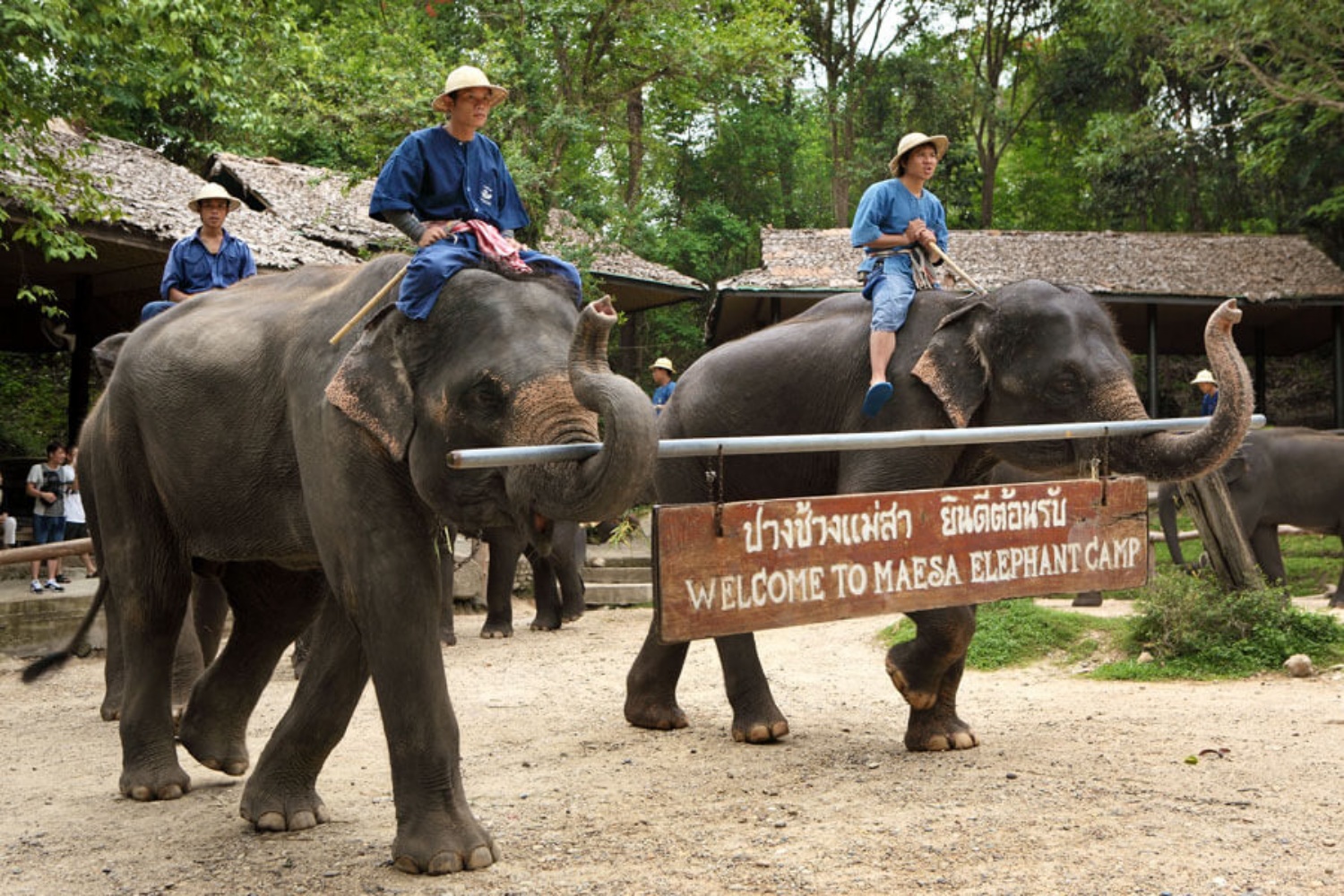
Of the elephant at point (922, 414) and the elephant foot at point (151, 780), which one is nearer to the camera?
the elephant foot at point (151, 780)

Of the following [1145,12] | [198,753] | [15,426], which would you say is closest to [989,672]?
[198,753]

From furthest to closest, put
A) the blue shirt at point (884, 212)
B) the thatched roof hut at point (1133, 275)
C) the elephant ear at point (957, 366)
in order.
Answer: the thatched roof hut at point (1133, 275)
the blue shirt at point (884, 212)
the elephant ear at point (957, 366)

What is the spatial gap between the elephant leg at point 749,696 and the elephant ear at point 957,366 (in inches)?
59.1

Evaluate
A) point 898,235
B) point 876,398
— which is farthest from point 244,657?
point 898,235

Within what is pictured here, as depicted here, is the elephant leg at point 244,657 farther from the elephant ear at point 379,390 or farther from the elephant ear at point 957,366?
the elephant ear at point 957,366

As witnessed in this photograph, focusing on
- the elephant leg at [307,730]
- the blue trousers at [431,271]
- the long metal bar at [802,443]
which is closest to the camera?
the long metal bar at [802,443]

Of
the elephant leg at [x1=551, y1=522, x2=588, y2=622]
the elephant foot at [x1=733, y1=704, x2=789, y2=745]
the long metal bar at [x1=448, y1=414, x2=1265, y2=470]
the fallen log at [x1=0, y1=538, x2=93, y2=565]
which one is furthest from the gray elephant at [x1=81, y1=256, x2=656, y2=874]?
the elephant leg at [x1=551, y1=522, x2=588, y2=622]

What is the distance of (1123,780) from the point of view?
548 centimetres

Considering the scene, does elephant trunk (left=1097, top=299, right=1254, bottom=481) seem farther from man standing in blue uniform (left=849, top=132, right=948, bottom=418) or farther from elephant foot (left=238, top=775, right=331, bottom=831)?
elephant foot (left=238, top=775, right=331, bottom=831)

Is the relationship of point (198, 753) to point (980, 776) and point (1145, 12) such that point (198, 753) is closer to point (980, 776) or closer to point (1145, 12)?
point (980, 776)

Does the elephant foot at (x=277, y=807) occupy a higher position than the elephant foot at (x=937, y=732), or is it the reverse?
the elephant foot at (x=277, y=807)

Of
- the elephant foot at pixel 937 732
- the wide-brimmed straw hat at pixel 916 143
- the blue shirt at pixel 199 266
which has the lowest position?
the elephant foot at pixel 937 732

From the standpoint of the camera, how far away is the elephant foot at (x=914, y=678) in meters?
6.06

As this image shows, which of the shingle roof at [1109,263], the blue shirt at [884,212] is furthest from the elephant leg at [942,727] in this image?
the shingle roof at [1109,263]
